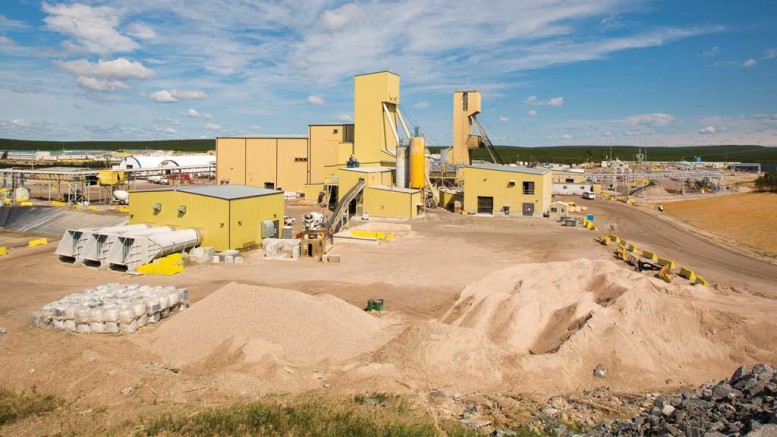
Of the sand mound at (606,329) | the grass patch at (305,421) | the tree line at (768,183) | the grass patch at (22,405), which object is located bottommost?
the grass patch at (22,405)

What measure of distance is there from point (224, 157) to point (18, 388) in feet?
177

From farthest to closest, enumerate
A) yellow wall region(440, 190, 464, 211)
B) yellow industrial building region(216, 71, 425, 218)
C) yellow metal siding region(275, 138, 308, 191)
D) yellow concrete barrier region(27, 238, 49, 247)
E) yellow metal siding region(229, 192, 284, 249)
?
yellow metal siding region(275, 138, 308, 191), yellow wall region(440, 190, 464, 211), yellow industrial building region(216, 71, 425, 218), yellow concrete barrier region(27, 238, 49, 247), yellow metal siding region(229, 192, 284, 249)

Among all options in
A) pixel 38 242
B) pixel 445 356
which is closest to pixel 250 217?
pixel 38 242

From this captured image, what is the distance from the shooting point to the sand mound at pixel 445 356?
13.7 metres

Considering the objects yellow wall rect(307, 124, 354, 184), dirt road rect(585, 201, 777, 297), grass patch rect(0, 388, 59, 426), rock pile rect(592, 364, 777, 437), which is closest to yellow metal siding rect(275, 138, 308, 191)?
yellow wall rect(307, 124, 354, 184)

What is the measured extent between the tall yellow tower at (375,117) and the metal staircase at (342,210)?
8978 mm

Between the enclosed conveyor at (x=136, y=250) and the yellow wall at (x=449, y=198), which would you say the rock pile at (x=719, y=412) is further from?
the yellow wall at (x=449, y=198)

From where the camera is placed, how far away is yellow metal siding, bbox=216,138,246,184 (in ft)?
207

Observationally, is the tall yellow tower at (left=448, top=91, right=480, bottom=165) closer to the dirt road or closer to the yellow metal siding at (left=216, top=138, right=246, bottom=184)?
the dirt road

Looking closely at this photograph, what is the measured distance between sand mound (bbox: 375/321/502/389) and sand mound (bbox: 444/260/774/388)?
850 mm

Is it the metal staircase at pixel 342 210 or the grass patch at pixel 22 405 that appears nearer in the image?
the grass patch at pixel 22 405

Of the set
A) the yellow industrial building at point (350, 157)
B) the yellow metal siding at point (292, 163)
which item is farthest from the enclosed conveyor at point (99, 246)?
the yellow metal siding at point (292, 163)

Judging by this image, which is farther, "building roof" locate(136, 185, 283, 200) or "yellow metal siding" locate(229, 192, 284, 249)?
"building roof" locate(136, 185, 283, 200)

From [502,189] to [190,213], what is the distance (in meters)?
27.3
